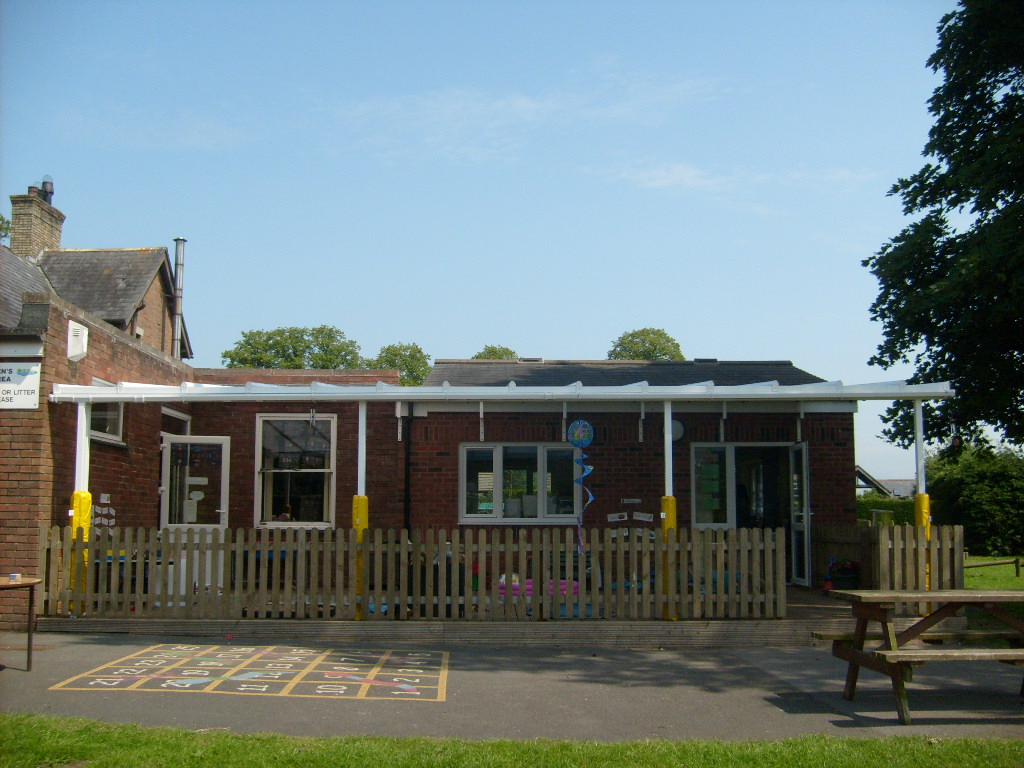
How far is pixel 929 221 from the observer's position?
47.2 ft

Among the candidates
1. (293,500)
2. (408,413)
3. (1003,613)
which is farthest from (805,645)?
(293,500)

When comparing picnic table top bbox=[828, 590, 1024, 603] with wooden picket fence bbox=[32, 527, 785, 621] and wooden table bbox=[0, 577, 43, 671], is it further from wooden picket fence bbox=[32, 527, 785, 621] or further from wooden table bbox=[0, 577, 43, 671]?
wooden table bbox=[0, 577, 43, 671]

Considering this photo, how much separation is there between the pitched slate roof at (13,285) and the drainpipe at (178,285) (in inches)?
320

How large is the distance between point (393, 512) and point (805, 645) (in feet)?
22.4

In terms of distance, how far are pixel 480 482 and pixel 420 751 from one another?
861cm

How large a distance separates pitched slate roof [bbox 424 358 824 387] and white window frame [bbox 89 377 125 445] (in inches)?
176

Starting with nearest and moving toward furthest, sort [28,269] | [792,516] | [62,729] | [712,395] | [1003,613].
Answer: [62,729]
[1003,613]
[712,395]
[792,516]
[28,269]

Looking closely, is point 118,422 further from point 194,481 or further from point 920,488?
point 920,488

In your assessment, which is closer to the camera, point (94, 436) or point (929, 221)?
point (94, 436)

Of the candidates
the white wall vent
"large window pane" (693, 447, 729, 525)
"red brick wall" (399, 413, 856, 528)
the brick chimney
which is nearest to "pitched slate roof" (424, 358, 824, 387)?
Answer: "red brick wall" (399, 413, 856, 528)

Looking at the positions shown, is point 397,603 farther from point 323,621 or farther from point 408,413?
point 408,413

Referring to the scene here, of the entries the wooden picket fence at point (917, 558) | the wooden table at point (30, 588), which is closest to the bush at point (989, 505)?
the wooden picket fence at point (917, 558)

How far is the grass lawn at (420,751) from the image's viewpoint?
556cm

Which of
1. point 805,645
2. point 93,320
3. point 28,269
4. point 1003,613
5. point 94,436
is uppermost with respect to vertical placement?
point 28,269
